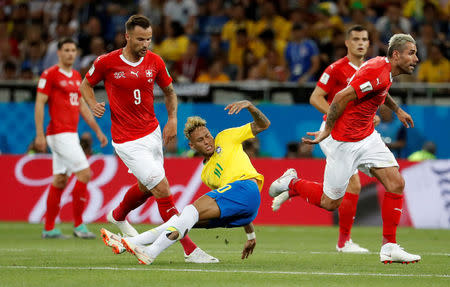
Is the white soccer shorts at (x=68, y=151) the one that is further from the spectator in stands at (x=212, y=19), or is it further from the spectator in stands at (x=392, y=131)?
the spectator in stands at (x=212, y=19)

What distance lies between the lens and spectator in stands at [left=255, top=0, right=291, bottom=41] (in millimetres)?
20125

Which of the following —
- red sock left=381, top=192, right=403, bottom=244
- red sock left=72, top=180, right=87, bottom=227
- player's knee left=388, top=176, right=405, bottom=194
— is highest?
player's knee left=388, top=176, right=405, bottom=194

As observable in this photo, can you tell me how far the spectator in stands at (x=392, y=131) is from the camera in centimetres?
1697

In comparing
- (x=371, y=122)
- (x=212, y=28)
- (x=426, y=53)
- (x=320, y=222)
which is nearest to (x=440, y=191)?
(x=320, y=222)

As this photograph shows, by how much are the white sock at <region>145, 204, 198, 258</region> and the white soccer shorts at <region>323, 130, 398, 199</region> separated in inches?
84.3

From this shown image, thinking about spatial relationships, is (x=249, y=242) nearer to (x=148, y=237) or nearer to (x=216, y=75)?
(x=148, y=237)

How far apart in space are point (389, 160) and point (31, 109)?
10.3 meters

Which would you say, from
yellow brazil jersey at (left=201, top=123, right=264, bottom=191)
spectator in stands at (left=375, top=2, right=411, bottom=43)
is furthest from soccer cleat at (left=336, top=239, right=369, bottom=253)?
spectator in stands at (left=375, top=2, right=411, bottom=43)

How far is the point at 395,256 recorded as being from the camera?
8930 mm

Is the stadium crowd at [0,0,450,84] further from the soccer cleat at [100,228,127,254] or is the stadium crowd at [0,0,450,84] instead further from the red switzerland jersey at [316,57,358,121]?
the soccer cleat at [100,228,127,254]

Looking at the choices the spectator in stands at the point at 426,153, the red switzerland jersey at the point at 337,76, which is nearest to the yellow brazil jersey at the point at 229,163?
the red switzerland jersey at the point at 337,76

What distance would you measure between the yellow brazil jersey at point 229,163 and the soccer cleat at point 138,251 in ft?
3.57

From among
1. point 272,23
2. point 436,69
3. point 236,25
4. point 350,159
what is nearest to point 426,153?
point 436,69

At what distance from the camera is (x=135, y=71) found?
9.67 meters
